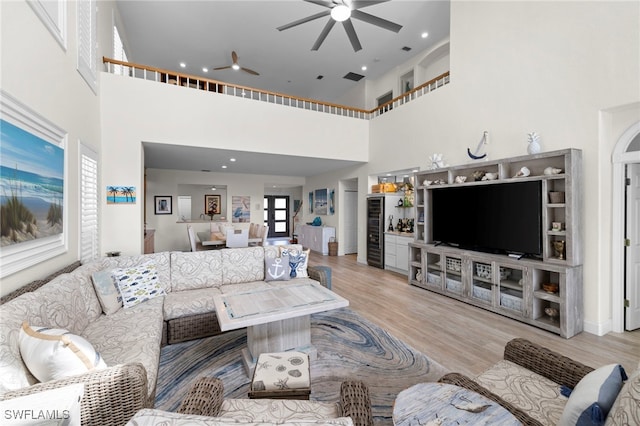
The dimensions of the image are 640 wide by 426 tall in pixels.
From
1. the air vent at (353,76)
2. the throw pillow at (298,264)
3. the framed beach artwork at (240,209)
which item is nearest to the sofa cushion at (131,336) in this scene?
the throw pillow at (298,264)

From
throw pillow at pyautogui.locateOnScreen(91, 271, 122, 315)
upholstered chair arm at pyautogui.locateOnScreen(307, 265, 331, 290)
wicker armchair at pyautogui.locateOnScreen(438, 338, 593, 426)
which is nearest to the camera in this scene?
wicker armchair at pyautogui.locateOnScreen(438, 338, 593, 426)

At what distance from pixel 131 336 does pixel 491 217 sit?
4227mm

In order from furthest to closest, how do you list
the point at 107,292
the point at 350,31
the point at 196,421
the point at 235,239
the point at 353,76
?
the point at 353,76 → the point at 235,239 → the point at 350,31 → the point at 107,292 → the point at 196,421

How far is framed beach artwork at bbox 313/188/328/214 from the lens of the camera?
29.1ft

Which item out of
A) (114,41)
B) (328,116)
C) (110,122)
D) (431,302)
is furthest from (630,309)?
(114,41)

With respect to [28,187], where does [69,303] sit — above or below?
below

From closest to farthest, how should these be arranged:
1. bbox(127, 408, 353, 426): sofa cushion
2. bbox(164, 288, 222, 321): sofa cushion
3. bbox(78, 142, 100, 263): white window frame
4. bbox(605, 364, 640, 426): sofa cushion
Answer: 1. bbox(127, 408, 353, 426): sofa cushion
2. bbox(605, 364, 640, 426): sofa cushion
3. bbox(164, 288, 222, 321): sofa cushion
4. bbox(78, 142, 100, 263): white window frame

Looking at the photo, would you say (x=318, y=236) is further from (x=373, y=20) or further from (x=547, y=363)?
(x=547, y=363)

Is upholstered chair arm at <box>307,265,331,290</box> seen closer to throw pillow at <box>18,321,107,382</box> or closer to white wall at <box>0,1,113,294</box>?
throw pillow at <box>18,321,107,382</box>

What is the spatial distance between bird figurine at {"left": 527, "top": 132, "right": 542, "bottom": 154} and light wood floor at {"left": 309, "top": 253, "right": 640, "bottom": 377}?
212 cm

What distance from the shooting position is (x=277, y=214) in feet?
42.8

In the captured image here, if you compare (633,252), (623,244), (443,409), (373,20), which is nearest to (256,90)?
(373,20)

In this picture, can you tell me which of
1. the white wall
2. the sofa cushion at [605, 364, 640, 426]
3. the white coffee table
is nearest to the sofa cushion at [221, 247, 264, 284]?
the white coffee table

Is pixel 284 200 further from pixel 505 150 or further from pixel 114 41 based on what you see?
pixel 505 150
